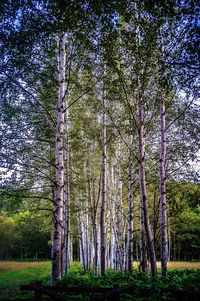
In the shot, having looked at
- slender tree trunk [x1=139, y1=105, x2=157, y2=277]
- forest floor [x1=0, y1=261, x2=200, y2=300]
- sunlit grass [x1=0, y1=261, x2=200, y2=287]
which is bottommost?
sunlit grass [x1=0, y1=261, x2=200, y2=287]

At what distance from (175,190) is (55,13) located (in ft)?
33.1

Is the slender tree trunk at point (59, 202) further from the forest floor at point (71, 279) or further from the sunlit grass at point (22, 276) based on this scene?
the sunlit grass at point (22, 276)

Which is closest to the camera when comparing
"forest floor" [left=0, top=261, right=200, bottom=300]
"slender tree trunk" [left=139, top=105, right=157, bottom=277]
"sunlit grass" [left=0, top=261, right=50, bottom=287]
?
"slender tree trunk" [left=139, top=105, right=157, bottom=277]

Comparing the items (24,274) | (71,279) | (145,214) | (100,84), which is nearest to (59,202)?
(145,214)

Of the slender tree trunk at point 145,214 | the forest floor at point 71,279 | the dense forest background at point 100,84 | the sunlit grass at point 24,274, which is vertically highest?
the dense forest background at point 100,84

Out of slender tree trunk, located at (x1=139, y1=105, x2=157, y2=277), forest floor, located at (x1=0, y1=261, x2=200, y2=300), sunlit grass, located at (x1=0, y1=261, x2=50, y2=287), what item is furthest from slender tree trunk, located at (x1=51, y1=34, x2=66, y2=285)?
sunlit grass, located at (x1=0, y1=261, x2=50, y2=287)

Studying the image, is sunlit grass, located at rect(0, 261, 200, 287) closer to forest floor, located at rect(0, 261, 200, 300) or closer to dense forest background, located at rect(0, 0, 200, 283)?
forest floor, located at rect(0, 261, 200, 300)

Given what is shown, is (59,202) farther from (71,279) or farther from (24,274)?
(24,274)

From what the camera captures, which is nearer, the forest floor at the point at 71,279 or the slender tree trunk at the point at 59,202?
the slender tree trunk at the point at 59,202

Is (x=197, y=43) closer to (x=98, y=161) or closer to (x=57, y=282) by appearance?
(x=57, y=282)

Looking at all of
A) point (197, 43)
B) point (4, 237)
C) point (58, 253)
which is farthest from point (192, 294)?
point (4, 237)

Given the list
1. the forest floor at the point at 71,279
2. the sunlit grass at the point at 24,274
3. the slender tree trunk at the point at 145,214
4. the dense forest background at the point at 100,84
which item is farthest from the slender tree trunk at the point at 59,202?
the sunlit grass at the point at 24,274

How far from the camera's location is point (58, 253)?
7.93 metres

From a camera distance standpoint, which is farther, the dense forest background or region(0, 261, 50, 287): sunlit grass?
region(0, 261, 50, 287): sunlit grass
